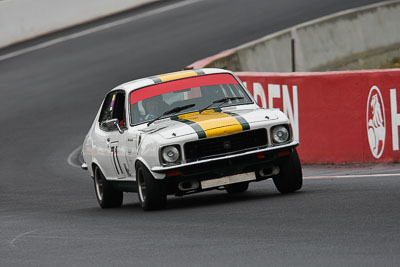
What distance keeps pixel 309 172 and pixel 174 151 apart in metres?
4.55

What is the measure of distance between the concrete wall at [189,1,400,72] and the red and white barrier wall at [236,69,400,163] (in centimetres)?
898

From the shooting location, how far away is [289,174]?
11.4 m

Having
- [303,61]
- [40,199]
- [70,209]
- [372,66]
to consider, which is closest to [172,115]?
[70,209]

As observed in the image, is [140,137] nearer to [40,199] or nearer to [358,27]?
[40,199]

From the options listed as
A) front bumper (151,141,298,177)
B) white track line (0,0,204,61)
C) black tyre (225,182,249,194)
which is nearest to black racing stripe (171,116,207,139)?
front bumper (151,141,298,177)

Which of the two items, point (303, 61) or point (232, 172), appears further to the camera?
point (303, 61)

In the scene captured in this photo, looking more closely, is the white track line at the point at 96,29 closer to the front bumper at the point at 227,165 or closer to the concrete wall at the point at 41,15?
the concrete wall at the point at 41,15

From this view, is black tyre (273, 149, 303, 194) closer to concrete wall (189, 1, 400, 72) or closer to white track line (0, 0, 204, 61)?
concrete wall (189, 1, 400, 72)

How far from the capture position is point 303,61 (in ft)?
89.8

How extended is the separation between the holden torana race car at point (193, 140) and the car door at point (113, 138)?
→ 14mm

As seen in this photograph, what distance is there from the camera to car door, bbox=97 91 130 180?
12070mm

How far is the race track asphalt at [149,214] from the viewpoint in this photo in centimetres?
791

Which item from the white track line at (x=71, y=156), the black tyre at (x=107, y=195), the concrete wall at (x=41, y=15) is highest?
the concrete wall at (x=41, y=15)

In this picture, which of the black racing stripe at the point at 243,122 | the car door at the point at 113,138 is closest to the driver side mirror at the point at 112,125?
the car door at the point at 113,138
